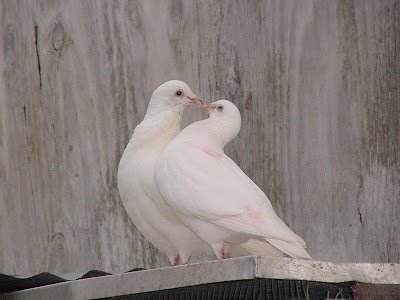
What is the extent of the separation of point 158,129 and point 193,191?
1.40ft

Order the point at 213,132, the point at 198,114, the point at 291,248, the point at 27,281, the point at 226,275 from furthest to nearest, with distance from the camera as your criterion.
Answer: the point at 198,114 → the point at 213,132 → the point at 27,281 → the point at 291,248 → the point at 226,275

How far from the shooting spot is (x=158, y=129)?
313cm

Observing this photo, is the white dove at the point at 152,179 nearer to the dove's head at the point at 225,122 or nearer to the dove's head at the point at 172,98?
the dove's head at the point at 172,98

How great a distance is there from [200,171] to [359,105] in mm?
867

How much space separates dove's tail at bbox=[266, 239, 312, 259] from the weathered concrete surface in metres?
0.77

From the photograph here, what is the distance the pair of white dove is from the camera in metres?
2.68

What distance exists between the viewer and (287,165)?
3.48 m

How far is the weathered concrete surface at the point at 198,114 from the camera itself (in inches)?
133

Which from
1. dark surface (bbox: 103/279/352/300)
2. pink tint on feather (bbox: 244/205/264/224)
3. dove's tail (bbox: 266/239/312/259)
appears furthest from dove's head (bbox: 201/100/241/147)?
dark surface (bbox: 103/279/352/300)

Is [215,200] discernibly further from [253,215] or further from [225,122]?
[225,122]

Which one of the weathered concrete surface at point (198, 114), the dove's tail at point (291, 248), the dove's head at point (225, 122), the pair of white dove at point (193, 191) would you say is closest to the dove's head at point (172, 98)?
the pair of white dove at point (193, 191)

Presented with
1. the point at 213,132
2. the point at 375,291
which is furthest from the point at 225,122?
the point at 375,291

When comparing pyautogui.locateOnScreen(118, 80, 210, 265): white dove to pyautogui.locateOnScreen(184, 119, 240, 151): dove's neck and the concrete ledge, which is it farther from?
the concrete ledge

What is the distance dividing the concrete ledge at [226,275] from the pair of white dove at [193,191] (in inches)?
14.2
